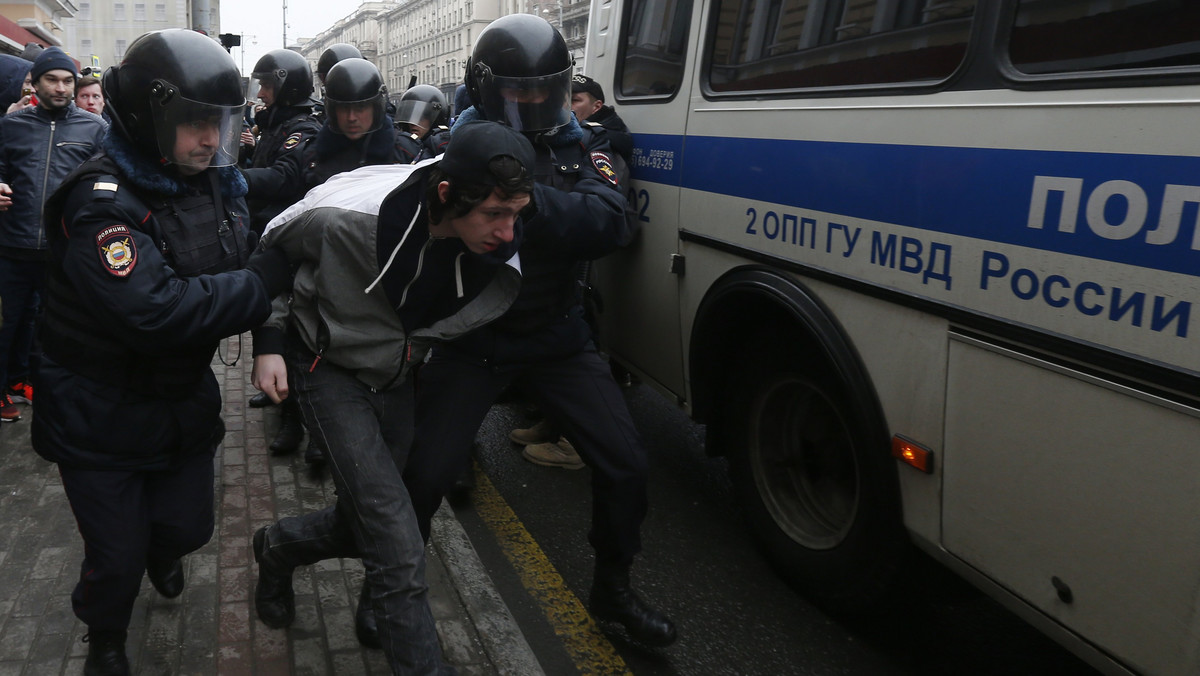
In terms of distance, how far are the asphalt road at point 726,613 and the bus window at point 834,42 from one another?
1.55 metres

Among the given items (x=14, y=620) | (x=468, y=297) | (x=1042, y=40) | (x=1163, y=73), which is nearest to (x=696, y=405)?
(x=468, y=297)

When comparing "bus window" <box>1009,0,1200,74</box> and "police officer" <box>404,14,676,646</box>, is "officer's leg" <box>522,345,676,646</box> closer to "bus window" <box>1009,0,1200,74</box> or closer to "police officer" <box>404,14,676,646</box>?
"police officer" <box>404,14,676,646</box>

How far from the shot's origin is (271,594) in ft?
9.89

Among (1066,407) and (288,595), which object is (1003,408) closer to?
(1066,407)

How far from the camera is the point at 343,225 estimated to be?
2.48 m

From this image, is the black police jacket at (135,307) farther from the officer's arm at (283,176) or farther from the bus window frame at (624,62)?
the bus window frame at (624,62)

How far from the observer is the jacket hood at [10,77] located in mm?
5848

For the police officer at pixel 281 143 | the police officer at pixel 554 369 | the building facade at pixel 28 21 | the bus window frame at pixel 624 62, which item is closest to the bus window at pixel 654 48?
the bus window frame at pixel 624 62

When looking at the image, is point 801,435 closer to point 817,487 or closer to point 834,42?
point 817,487

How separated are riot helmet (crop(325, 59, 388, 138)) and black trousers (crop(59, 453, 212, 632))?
2324mm

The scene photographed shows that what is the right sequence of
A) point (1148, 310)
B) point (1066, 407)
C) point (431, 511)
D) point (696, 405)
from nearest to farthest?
point (1148, 310), point (1066, 407), point (431, 511), point (696, 405)

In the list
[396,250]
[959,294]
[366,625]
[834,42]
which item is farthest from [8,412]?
[959,294]

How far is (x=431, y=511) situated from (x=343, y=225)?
943 millimetres

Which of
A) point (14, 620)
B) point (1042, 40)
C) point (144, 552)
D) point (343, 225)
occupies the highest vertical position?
point (1042, 40)
